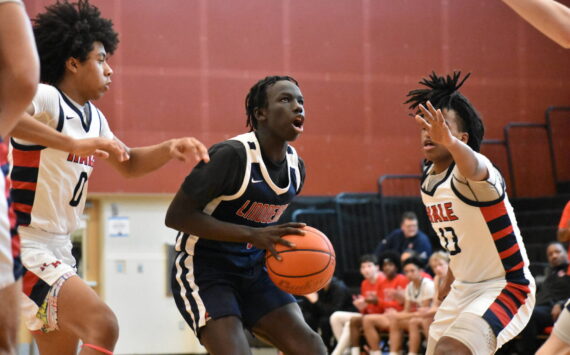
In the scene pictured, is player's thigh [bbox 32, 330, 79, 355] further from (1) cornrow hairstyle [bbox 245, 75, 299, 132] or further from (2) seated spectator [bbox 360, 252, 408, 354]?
(2) seated spectator [bbox 360, 252, 408, 354]

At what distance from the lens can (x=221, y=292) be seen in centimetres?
395

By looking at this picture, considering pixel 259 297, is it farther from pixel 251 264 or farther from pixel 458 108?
pixel 458 108

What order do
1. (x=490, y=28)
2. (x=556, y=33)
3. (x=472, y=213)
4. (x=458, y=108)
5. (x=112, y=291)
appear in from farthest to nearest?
(x=490, y=28), (x=112, y=291), (x=458, y=108), (x=472, y=213), (x=556, y=33)

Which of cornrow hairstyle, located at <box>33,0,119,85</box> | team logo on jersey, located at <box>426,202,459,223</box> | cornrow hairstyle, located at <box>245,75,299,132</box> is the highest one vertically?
cornrow hairstyle, located at <box>33,0,119,85</box>

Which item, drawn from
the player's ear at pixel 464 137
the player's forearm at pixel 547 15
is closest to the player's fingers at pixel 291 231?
the player's ear at pixel 464 137

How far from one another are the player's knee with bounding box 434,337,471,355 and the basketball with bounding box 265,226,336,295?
65cm

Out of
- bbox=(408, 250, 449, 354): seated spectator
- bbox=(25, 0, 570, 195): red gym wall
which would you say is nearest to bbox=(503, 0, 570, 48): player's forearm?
bbox=(408, 250, 449, 354): seated spectator

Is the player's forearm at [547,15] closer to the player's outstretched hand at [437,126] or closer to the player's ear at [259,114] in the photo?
the player's outstretched hand at [437,126]

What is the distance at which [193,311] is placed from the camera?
155 inches

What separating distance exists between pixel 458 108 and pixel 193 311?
6.09ft

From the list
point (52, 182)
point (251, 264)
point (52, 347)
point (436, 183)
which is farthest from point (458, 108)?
point (52, 347)

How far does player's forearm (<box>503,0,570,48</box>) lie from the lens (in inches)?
103

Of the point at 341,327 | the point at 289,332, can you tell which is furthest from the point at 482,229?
the point at 341,327

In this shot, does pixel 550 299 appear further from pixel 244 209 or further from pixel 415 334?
pixel 244 209
